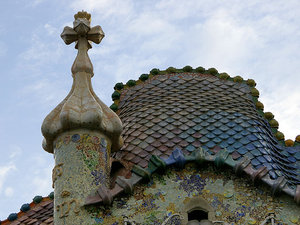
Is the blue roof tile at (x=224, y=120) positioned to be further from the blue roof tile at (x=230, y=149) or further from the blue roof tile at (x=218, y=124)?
the blue roof tile at (x=230, y=149)

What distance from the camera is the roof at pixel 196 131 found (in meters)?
13.1

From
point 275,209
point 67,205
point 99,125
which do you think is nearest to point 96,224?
point 67,205

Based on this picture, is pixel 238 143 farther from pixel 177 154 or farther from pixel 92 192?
pixel 92 192

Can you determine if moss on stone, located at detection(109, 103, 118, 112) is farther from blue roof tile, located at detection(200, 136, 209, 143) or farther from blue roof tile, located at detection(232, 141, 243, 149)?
blue roof tile, located at detection(232, 141, 243, 149)

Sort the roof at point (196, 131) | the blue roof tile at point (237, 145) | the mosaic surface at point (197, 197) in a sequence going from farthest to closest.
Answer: the blue roof tile at point (237, 145) < the roof at point (196, 131) < the mosaic surface at point (197, 197)

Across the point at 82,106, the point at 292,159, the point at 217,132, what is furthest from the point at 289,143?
the point at 82,106

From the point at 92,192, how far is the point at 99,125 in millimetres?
969

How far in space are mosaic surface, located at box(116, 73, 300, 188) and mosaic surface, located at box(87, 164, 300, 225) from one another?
0.59 metres

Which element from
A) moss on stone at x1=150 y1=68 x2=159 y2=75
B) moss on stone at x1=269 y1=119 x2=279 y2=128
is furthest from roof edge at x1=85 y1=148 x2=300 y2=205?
moss on stone at x1=150 y1=68 x2=159 y2=75

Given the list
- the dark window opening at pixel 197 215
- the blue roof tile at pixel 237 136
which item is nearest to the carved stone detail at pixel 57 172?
the dark window opening at pixel 197 215

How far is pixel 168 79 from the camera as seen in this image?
15492 millimetres

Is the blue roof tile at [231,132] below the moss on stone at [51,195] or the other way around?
the other way around

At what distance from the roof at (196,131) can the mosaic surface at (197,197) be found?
14cm

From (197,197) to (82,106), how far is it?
6.59ft
